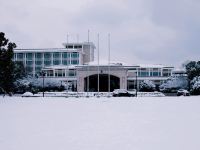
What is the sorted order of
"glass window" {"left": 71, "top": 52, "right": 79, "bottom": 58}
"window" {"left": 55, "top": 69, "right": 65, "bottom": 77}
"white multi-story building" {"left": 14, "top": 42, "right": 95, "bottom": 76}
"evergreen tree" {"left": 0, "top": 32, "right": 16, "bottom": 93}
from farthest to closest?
"white multi-story building" {"left": 14, "top": 42, "right": 95, "bottom": 76} < "glass window" {"left": 71, "top": 52, "right": 79, "bottom": 58} < "window" {"left": 55, "top": 69, "right": 65, "bottom": 77} < "evergreen tree" {"left": 0, "top": 32, "right": 16, "bottom": 93}

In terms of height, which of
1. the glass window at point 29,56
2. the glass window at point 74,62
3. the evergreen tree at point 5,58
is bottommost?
the evergreen tree at point 5,58

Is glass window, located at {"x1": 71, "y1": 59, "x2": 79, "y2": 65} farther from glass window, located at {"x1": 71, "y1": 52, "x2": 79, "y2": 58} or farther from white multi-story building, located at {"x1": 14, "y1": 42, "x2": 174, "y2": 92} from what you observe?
glass window, located at {"x1": 71, "y1": 52, "x2": 79, "y2": 58}

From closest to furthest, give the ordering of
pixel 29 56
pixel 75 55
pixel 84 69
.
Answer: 1. pixel 84 69
2. pixel 75 55
3. pixel 29 56

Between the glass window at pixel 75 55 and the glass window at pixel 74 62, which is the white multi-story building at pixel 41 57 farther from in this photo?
the glass window at pixel 75 55

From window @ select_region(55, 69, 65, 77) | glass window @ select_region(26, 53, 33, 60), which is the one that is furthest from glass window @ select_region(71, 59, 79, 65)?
window @ select_region(55, 69, 65, 77)

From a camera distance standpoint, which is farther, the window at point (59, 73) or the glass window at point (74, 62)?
the glass window at point (74, 62)

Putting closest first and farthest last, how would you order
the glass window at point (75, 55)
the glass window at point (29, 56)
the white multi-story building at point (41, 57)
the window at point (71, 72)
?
1. the window at point (71, 72)
2. the glass window at point (75, 55)
3. the white multi-story building at point (41, 57)
4. the glass window at point (29, 56)

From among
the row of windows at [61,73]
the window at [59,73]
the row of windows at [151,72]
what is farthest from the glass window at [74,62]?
the row of windows at [151,72]

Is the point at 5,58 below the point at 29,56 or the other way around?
below

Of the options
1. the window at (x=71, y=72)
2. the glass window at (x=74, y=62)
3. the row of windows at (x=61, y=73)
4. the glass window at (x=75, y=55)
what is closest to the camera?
the row of windows at (x=61, y=73)

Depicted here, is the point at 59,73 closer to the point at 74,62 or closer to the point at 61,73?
the point at 61,73

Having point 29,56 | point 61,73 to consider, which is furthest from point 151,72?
point 29,56
